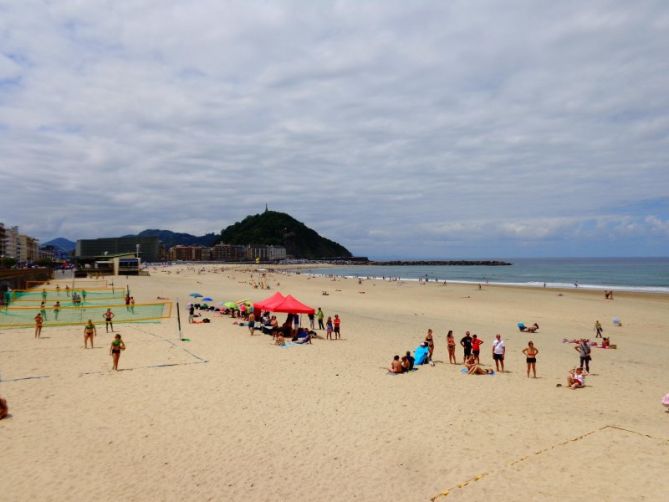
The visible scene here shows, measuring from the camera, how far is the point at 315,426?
8.66 m

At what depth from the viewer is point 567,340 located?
1923cm

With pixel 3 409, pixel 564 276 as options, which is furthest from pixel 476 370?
pixel 564 276

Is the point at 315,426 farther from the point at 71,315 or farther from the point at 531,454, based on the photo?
the point at 71,315

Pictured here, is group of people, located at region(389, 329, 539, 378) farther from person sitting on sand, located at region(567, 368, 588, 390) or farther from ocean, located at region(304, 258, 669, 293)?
ocean, located at region(304, 258, 669, 293)

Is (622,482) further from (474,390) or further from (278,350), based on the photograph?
(278,350)

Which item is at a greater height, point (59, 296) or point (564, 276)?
point (59, 296)

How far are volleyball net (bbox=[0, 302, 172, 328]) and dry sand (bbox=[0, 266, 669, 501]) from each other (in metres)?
4.88

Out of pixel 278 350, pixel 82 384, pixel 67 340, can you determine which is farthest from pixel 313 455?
pixel 67 340

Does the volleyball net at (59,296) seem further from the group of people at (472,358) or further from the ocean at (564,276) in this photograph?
the ocean at (564,276)

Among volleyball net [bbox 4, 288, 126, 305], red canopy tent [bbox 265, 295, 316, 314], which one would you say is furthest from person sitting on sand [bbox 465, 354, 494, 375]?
volleyball net [bbox 4, 288, 126, 305]

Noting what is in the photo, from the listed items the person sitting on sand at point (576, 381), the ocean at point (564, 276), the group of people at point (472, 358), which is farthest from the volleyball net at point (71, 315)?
the ocean at point (564, 276)

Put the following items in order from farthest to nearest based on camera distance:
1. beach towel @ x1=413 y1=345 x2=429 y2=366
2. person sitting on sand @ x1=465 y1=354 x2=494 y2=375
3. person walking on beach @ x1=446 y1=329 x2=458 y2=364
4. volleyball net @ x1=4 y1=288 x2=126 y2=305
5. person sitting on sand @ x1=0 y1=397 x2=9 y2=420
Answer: volleyball net @ x1=4 y1=288 x2=126 y2=305 → person walking on beach @ x1=446 y1=329 x2=458 y2=364 → beach towel @ x1=413 y1=345 x2=429 y2=366 → person sitting on sand @ x1=465 y1=354 x2=494 y2=375 → person sitting on sand @ x1=0 y1=397 x2=9 y2=420

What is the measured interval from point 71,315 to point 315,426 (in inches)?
781

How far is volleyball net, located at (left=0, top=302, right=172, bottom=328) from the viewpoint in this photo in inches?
822
